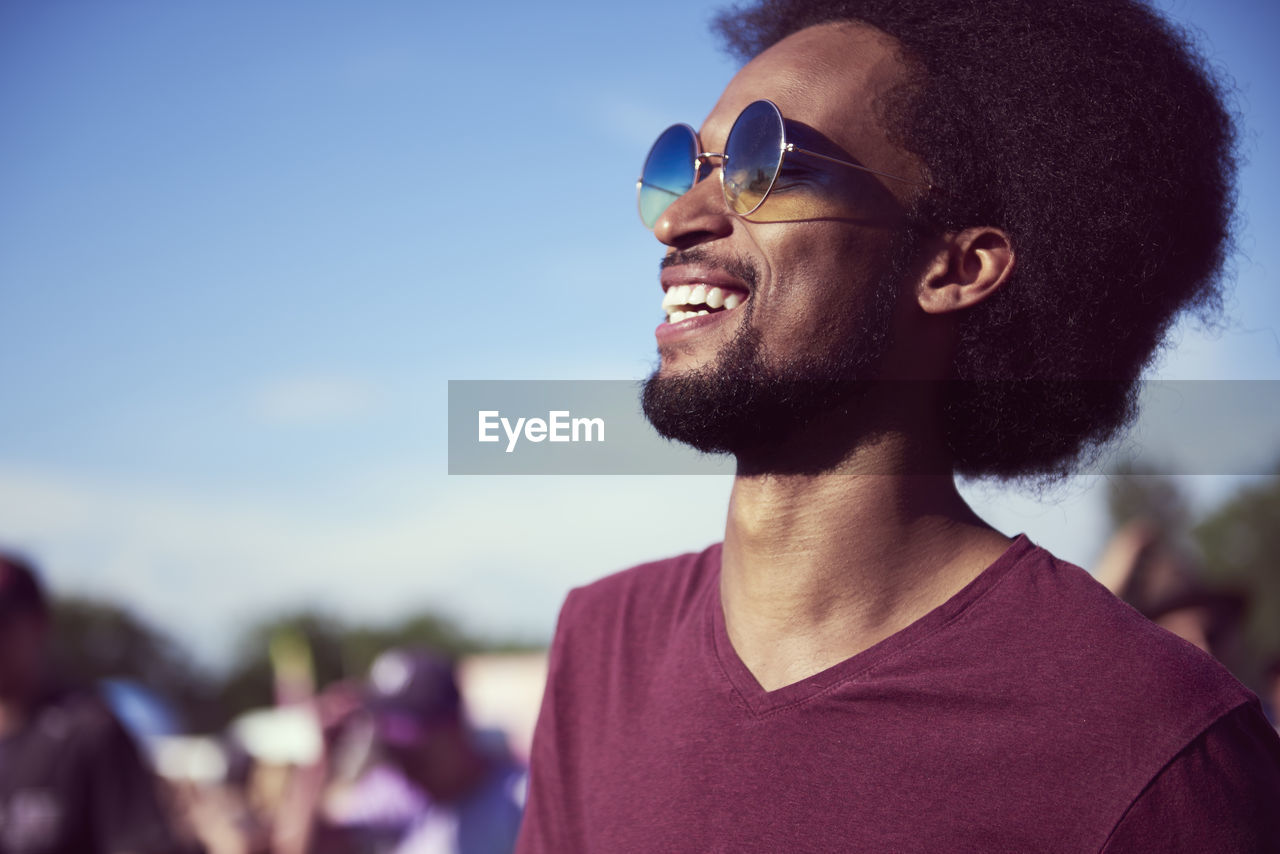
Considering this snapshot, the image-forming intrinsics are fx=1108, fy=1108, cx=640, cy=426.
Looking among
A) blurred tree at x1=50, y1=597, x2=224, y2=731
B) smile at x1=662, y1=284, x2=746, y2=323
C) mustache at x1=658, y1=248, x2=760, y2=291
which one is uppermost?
mustache at x1=658, y1=248, x2=760, y2=291

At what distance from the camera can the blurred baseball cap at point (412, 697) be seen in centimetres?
625

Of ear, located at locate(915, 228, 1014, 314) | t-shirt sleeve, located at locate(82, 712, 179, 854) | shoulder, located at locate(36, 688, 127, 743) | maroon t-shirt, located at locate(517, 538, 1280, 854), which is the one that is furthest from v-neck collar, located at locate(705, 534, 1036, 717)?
shoulder, located at locate(36, 688, 127, 743)

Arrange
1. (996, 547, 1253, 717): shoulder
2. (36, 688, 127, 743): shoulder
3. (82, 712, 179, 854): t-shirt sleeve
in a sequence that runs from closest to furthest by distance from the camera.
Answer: (996, 547, 1253, 717): shoulder
(82, 712, 179, 854): t-shirt sleeve
(36, 688, 127, 743): shoulder

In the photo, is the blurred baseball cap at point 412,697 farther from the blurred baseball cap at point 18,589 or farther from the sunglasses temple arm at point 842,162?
the sunglasses temple arm at point 842,162

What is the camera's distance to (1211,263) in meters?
2.97

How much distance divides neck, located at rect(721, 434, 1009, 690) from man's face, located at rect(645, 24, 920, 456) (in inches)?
6.7

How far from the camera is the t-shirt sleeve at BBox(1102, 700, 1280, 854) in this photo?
1.84 m

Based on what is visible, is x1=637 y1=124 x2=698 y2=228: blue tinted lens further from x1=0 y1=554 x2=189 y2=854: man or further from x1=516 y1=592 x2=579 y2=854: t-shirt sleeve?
x1=0 y1=554 x2=189 y2=854: man

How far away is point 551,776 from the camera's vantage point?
2.70m

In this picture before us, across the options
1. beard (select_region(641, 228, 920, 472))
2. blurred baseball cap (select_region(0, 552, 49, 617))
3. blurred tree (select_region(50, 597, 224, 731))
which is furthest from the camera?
blurred tree (select_region(50, 597, 224, 731))

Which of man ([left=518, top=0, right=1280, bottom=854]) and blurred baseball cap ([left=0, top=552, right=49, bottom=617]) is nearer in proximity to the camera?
man ([left=518, top=0, right=1280, bottom=854])

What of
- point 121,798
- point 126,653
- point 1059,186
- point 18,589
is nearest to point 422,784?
point 121,798

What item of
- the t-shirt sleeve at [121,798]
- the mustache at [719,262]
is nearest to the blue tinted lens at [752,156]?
the mustache at [719,262]

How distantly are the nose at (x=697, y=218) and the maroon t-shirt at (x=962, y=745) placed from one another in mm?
892
